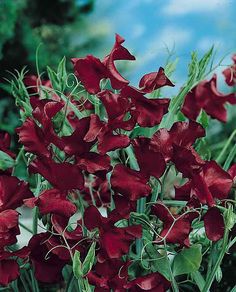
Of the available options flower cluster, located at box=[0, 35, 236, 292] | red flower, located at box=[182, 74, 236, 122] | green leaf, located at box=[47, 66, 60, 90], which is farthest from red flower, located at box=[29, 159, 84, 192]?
red flower, located at box=[182, 74, 236, 122]

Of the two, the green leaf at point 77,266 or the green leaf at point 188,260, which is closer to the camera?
the green leaf at point 77,266

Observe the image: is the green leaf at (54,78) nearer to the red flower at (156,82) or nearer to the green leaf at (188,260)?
→ the red flower at (156,82)

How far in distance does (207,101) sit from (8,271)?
0.47 metres

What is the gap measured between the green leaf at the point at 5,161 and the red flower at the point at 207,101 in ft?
1.03

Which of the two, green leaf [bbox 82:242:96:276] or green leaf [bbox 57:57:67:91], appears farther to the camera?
green leaf [bbox 57:57:67:91]

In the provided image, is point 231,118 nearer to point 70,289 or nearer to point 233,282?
point 233,282

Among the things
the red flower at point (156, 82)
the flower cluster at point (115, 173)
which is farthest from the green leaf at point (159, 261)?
the red flower at point (156, 82)

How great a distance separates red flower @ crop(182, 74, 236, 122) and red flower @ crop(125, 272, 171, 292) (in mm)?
343

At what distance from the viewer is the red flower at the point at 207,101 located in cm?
134

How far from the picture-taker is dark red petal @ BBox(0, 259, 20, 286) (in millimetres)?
1129

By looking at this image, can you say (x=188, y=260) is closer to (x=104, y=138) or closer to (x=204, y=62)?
(x=104, y=138)

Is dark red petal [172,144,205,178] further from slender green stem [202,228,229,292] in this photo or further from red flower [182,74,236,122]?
red flower [182,74,236,122]

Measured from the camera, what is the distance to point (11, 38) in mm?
4902

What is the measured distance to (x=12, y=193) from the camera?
3.74 ft
